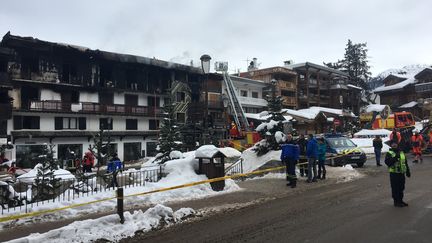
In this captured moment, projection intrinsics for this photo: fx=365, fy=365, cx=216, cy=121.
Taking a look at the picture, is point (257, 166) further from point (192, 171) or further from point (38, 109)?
point (38, 109)

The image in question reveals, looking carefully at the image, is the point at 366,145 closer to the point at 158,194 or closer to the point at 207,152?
the point at 207,152

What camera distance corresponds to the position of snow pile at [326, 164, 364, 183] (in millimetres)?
15273

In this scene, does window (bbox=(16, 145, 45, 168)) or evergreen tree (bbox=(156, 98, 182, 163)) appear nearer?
evergreen tree (bbox=(156, 98, 182, 163))

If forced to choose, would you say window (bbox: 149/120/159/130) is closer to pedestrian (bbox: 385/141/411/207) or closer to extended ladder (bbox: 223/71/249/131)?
extended ladder (bbox: 223/71/249/131)

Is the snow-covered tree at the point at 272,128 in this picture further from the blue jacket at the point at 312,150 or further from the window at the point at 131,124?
the window at the point at 131,124

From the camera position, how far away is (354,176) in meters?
15.9

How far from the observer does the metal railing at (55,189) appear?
10938 mm

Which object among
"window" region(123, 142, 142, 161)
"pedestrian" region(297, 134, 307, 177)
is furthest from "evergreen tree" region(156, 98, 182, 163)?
"window" region(123, 142, 142, 161)

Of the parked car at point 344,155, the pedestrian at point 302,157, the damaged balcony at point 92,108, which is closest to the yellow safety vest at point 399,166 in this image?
the pedestrian at point 302,157

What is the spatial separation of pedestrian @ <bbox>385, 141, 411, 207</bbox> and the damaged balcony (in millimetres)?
34462

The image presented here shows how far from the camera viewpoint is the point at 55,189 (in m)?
12.2

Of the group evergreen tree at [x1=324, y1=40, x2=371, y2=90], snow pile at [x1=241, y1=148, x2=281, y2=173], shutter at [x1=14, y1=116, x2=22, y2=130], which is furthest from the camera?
evergreen tree at [x1=324, y1=40, x2=371, y2=90]

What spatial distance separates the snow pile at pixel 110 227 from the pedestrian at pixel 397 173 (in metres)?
5.42

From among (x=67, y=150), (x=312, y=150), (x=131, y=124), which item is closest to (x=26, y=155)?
(x=67, y=150)
